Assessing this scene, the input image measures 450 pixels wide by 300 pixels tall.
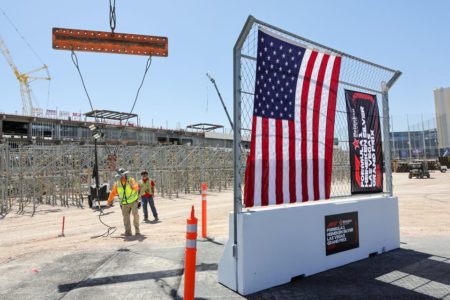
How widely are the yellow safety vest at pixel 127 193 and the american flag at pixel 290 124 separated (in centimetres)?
562

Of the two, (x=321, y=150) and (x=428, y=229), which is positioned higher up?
(x=321, y=150)

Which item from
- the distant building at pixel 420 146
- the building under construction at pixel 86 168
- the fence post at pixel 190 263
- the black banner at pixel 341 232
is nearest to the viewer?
the fence post at pixel 190 263

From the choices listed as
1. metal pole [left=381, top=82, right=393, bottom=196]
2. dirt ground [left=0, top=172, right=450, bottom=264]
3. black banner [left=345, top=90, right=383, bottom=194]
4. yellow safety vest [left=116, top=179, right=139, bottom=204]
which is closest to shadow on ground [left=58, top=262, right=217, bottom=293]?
dirt ground [left=0, top=172, right=450, bottom=264]

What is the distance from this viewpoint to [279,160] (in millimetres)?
4727

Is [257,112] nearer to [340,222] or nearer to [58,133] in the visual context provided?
[340,222]

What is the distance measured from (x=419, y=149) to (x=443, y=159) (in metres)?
8.47

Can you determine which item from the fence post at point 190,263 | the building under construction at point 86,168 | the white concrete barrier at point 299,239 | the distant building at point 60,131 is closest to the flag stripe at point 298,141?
the white concrete barrier at point 299,239

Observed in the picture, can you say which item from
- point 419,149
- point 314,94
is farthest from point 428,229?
point 419,149

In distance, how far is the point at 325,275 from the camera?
4965mm

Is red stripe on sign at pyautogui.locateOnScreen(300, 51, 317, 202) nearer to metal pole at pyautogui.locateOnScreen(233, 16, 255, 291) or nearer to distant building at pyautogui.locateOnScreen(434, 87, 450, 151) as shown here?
metal pole at pyautogui.locateOnScreen(233, 16, 255, 291)

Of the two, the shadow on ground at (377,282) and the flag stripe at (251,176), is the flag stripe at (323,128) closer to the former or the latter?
the shadow on ground at (377,282)

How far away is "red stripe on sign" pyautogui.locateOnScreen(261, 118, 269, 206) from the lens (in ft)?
14.9

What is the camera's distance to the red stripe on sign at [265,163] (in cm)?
453

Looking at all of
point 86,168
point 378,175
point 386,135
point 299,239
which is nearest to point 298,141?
point 299,239
